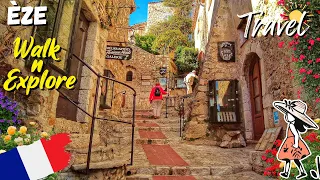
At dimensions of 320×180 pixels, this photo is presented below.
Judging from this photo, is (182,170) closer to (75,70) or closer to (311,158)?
(311,158)

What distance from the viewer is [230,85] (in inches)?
259

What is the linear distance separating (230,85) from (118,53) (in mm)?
3447

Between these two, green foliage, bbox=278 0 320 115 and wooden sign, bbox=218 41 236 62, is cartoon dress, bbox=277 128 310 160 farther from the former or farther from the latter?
wooden sign, bbox=218 41 236 62

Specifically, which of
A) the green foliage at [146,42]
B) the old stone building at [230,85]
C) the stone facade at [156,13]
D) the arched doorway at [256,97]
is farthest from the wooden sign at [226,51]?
the stone facade at [156,13]

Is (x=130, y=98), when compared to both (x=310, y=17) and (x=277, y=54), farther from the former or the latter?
(x=310, y=17)

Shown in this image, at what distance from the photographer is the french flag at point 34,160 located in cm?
75

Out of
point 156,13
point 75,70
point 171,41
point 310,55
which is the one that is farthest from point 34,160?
point 156,13

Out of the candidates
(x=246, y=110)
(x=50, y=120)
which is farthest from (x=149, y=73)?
(x=50, y=120)

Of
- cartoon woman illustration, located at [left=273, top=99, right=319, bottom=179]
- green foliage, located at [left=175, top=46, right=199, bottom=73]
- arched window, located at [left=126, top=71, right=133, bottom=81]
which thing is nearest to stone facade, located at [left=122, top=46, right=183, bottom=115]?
arched window, located at [left=126, top=71, right=133, bottom=81]

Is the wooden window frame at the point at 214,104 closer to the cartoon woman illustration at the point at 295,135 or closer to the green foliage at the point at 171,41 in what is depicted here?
the cartoon woman illustration at the point at 295,135

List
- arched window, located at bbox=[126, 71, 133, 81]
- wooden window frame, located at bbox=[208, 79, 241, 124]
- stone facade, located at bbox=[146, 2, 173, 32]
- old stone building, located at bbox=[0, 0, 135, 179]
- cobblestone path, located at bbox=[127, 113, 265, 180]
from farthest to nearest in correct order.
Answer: stone facade, located at bbox=[146, 2, 173, 32] → arched window, located at bbox=[126, 71, 133, 81] → wooden window frame, located at bbox=[208, 79, 241, 124] → cobblestone path, located at bbox=[127, 113, 265, 180] → old stone building, located at bbox=[0, 0, 135, 179]

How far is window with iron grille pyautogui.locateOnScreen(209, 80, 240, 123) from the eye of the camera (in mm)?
6352

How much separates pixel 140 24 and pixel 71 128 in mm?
27326

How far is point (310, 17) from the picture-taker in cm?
325
